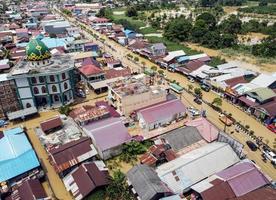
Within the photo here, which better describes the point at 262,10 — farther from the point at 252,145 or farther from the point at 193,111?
the point at 252,145

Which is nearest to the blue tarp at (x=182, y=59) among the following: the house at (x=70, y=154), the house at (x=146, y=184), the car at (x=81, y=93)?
the car at (x=81, y=93)

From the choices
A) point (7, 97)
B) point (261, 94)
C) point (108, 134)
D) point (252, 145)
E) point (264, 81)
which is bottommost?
point (252, 145)

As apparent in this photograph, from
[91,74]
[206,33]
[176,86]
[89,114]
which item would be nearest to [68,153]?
[89,114]

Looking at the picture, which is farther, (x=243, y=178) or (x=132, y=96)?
(x=132, y=96)

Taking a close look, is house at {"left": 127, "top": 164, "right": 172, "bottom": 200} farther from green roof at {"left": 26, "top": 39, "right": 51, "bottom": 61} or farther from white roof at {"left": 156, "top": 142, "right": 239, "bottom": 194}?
green roof at {"left": 26, "top": 39, "right": 51, "bottom": 61}

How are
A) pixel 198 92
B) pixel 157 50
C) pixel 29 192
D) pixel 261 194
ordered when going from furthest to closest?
pixel 157 50
pixel 198 92
pixel 29 192
pixel 261 194

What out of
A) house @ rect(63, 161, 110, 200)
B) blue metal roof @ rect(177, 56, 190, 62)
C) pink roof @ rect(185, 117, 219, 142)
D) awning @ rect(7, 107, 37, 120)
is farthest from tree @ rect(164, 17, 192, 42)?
house @ rect(63, 161, 110, 200)
